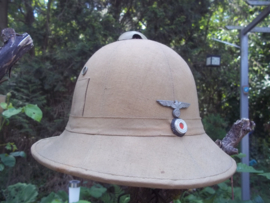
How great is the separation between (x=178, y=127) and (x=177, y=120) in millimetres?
39

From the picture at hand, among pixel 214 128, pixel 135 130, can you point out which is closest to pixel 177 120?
pixel 135 130

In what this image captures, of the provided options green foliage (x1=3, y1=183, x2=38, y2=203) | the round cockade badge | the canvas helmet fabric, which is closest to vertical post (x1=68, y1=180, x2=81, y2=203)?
the canvas helmet fabric

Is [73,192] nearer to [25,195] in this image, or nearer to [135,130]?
[135,130]

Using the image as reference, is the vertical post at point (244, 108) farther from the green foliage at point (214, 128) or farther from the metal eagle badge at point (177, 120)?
the metal eagle badge at point (177, 120)

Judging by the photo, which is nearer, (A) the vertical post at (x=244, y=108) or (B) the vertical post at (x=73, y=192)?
(B) the vertical post at (x=73, y=192)

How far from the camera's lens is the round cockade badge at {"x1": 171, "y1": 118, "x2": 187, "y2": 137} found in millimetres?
1214

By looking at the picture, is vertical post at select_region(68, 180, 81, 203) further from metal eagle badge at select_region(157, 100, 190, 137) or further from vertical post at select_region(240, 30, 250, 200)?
vertical post at select_region(240, 30, 250, 200)

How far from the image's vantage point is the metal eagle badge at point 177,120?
3.99ft

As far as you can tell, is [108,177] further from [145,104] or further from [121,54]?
[121,54]

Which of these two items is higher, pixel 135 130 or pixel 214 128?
pixel 135 130

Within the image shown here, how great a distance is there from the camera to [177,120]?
1237mm

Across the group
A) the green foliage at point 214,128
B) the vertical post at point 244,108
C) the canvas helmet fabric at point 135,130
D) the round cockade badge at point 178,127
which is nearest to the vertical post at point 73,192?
the canvas helmet fabric at point 135,130

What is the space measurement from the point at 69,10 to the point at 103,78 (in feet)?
10.5

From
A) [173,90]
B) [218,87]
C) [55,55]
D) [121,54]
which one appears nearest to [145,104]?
[173,90]
